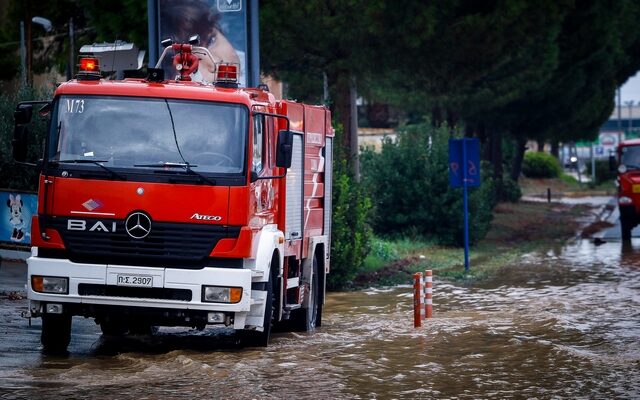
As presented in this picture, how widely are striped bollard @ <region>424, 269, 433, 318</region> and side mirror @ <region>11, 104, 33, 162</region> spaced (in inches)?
223

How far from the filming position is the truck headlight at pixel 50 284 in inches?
500

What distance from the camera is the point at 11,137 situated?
73.9 feet

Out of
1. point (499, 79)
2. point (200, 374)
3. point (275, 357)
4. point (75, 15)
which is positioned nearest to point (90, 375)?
point (200, 374)

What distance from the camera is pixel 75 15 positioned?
109 feet

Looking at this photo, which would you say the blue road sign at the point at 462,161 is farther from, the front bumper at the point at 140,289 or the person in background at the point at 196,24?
the front bumper at the point at 140,289

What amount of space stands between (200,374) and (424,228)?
2079 cm

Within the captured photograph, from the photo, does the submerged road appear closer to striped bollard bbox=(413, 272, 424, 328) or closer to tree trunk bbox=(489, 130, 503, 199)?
striped bollard bbox=(413, 272, 424, 328)

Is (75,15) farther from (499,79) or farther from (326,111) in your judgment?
(326,111)

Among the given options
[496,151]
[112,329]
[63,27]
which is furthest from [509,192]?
[112,329]

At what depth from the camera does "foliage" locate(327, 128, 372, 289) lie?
22.2m

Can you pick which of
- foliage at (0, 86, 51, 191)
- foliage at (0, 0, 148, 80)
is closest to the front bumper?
foliage at (0, 86, 51, 191)

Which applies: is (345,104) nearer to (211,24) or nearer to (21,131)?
(211,24)

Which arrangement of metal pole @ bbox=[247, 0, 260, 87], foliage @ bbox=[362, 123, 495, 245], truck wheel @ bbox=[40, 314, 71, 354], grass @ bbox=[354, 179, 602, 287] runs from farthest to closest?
foliage @ bbox=[362, 123, 495, 245], grass @ bbox=[354, 179, 602, 287], metal pole @ bbox=[247, 0, 260, 87], truck wheel @ bbox=[40, 314, 71, 354]

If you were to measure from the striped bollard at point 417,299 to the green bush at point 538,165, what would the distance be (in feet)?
205
